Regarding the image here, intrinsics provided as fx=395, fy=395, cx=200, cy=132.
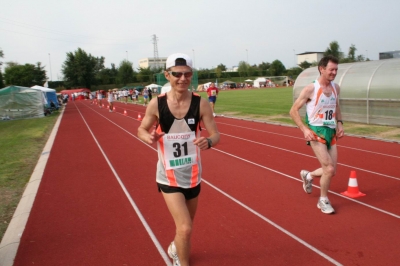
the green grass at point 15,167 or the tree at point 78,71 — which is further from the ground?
the tree at point 78,71

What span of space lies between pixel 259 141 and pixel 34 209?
7.59 metres

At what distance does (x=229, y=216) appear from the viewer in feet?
18.2

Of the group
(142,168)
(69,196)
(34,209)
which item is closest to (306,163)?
(142,168)

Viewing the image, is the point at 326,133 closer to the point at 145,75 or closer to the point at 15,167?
the point at 15,167

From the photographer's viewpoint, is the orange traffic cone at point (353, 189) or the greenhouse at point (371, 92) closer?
the orange traffic cone at point (353, 189)

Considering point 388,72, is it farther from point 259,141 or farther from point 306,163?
point 306,163

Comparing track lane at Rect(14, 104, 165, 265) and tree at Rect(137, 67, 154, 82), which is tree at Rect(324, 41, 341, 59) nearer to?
tree at Rect(137, 67, 154, 82)

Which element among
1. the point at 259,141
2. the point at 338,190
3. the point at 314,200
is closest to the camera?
the point at 314,200

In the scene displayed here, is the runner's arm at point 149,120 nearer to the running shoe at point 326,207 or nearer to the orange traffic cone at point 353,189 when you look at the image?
the running shoe at point 326,207

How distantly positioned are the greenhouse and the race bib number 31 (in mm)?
12620

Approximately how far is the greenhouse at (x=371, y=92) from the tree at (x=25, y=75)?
75.2 m

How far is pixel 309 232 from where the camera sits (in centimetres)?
484

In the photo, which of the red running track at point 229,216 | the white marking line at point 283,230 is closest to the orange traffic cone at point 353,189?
the red running track at point 229,216

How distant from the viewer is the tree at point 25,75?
262 ft
